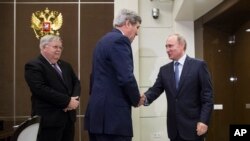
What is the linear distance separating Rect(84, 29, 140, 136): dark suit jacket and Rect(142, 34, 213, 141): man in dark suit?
0.53 m

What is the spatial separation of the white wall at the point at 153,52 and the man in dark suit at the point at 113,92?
2.38m

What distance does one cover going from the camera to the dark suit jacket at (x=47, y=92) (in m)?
2.96

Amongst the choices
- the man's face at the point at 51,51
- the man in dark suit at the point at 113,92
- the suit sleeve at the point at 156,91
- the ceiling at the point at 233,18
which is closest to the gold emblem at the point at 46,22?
the man's face at the point at 51,51

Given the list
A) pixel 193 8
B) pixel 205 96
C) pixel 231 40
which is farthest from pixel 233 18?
pixel 205 96

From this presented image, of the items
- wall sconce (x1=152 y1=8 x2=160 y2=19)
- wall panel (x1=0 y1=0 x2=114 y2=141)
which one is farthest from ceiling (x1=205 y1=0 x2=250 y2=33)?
wall panel (x1=0 y1=0 x2=114 y2=141)

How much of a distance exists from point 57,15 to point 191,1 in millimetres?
1853

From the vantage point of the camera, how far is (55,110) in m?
3.02

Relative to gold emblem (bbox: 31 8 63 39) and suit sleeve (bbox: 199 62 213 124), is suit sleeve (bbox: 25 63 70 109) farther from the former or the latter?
gold emblem (bbox: 31 8 63 39)

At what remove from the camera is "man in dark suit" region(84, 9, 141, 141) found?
2.24 m

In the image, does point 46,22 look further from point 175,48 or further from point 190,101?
point 190,101

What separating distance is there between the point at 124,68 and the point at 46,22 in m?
2.81

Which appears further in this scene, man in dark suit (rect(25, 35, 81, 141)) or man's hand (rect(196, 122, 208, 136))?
man in dark suit (rect(25, 35, 81, 141))

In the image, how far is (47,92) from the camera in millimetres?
2936

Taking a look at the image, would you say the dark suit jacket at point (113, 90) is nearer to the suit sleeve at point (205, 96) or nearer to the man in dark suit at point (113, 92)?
the man in dark suit at point (113, 92)
